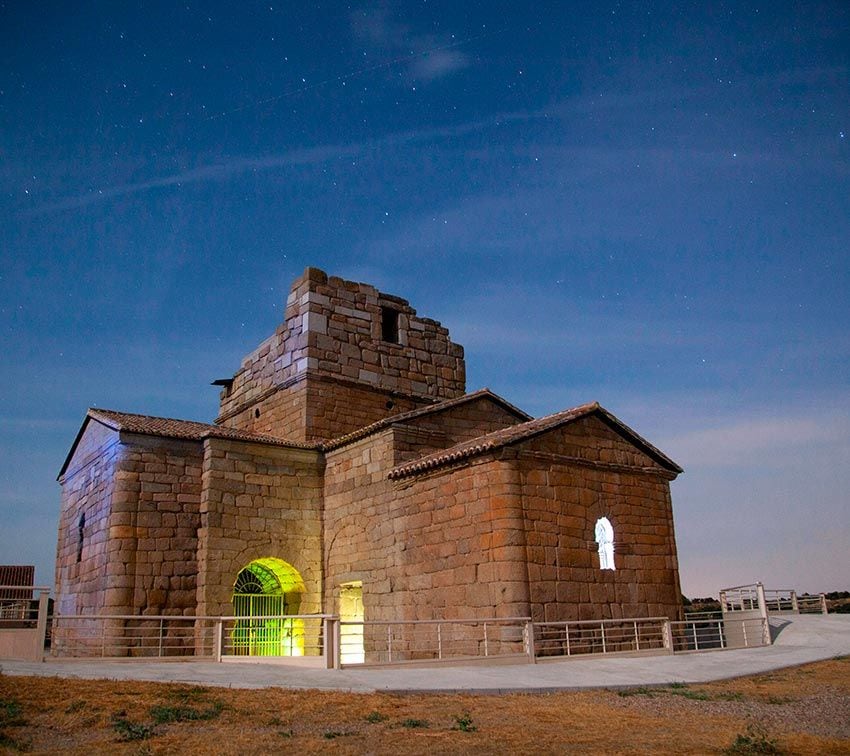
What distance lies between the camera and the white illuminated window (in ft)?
57.1

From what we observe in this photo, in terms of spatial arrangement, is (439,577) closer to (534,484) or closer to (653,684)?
(534,484)

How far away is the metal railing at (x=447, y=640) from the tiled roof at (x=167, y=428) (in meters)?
5.18

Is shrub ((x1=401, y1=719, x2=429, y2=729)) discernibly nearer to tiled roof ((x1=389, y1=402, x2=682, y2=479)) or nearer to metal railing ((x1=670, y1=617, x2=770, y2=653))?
tiled roof ((x1=389, y1=402, x2=682, y2=479))

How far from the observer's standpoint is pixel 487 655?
572 inches

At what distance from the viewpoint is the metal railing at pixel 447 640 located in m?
14.4

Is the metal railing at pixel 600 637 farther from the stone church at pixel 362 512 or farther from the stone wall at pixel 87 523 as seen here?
the stone wall at pixel 87 523

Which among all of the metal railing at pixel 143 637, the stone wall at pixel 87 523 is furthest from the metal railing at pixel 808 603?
the stone wall at pixel 87 523

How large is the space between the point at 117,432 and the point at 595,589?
11211 mm

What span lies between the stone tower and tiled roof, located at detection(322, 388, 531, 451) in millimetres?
1804

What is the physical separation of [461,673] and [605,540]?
6121 mm

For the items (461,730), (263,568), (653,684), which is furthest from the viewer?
(263,568)

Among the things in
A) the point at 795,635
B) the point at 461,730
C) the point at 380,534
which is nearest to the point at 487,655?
the point at 380,534

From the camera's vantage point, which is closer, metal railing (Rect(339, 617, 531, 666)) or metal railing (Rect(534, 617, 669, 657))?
metal railing (Rect(339, 617, 531, 666))

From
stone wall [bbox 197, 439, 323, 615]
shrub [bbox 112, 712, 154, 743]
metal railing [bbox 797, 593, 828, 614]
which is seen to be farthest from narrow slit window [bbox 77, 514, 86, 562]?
metal railing [bbox 797, 593, 828, 614]
